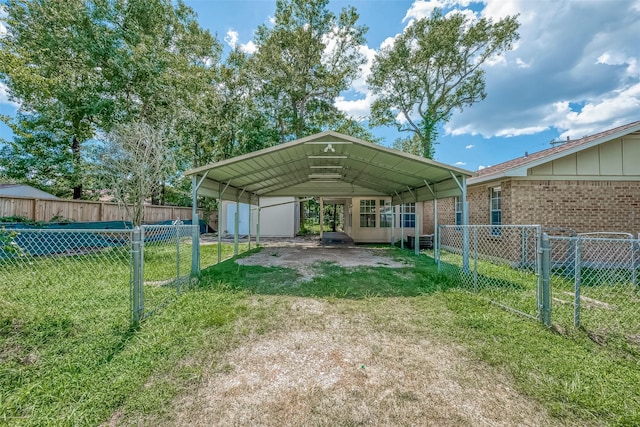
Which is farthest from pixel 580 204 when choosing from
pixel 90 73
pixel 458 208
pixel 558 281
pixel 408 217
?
pixel 90 73

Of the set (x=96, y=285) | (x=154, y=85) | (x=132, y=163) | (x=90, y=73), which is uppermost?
(x=90, y=73)

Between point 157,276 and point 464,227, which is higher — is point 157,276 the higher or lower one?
the lower one

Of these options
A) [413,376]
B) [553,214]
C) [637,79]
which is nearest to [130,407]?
[413,376]

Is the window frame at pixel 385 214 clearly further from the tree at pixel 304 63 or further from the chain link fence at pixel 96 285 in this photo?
the chain link fence at pixel 96 285

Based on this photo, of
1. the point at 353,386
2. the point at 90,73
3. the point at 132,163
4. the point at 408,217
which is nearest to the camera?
the point at 353,386

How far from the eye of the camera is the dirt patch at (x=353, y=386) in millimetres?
2111

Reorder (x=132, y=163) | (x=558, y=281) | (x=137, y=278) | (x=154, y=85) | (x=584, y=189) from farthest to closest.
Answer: (x=154, y=85) → (x=132, y=163) → (x=584, y=189) → (x=558, y=281) → (x=137, y=278)

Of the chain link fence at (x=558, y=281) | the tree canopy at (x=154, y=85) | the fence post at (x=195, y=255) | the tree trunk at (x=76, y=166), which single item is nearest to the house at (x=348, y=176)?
the fence post at (x=195, y=255)

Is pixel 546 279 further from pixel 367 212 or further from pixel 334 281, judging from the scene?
pixel 367 212

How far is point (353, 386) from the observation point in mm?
2490

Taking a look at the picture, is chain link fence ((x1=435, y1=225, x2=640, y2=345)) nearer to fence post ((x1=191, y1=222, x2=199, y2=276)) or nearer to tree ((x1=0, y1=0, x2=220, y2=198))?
fence post ((x1=191, y1=222, x2=199, y2=276))

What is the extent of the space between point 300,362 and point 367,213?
12.1m

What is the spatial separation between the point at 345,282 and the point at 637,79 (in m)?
12.5

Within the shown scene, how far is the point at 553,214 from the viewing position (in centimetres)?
762
